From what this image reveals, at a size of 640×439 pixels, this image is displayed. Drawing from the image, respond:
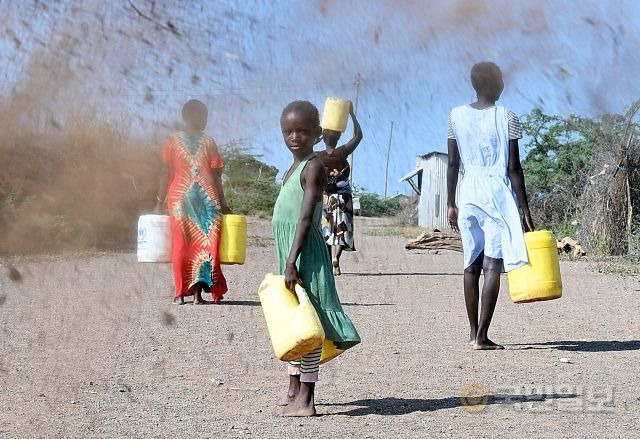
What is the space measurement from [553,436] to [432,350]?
2.23m

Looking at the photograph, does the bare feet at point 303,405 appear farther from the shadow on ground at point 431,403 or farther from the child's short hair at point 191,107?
the child's short hair at point 191,107

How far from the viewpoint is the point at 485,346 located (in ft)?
21.0

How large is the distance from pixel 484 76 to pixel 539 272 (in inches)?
50.1

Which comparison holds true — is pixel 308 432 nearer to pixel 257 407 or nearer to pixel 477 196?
pixel 257 407

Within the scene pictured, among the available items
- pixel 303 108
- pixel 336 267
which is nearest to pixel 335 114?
pixel 303 108

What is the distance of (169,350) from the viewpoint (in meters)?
6.25

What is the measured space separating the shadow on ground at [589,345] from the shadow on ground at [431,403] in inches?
62.1

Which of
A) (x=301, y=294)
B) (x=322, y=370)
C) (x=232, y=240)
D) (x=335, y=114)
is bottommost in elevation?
(x=322, y=370)

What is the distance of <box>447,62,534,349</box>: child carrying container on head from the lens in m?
6.29

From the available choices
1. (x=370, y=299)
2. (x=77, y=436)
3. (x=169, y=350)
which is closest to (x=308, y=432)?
(x=77, y=436)

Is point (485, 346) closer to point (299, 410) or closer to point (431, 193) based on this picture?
point (299, 410)

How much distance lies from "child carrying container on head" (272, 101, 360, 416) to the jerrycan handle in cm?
3

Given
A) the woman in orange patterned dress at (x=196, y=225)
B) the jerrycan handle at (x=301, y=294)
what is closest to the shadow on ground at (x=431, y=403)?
the jerrycan handle at (x=301, y=294)

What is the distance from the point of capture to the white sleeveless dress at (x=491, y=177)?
6285 millimetres
